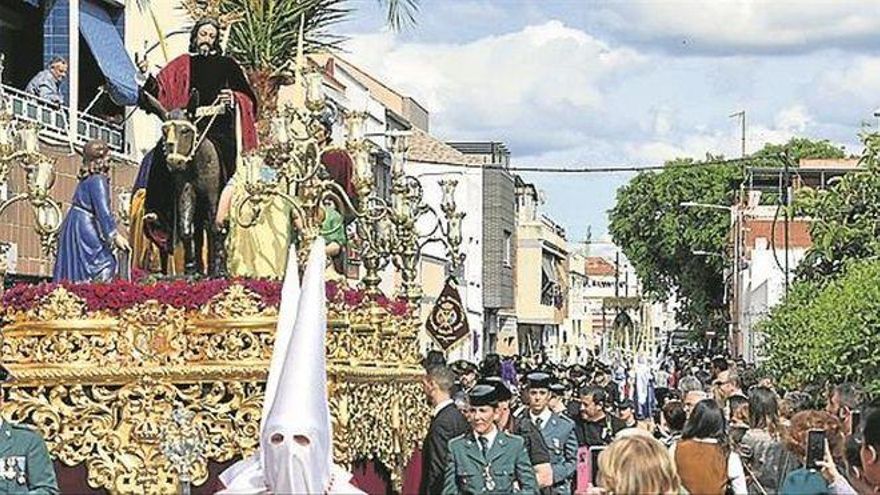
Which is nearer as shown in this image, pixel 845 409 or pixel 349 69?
pixel 845 409

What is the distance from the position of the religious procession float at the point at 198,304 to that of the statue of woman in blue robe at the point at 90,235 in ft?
0.05

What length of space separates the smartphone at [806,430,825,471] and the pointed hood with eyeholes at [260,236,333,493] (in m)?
2.42

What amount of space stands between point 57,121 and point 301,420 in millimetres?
16554

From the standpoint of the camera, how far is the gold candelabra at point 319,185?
13906 millimetres

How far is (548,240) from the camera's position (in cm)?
9219

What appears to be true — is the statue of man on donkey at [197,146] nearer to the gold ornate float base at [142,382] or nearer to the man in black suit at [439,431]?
the gold ornate float base at [142,382]

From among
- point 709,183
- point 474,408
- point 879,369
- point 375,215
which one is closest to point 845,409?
point 474,408

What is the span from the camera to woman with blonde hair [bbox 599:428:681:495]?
25.4ft

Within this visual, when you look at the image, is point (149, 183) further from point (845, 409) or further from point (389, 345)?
point (845, 409)

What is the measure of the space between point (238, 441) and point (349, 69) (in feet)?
145

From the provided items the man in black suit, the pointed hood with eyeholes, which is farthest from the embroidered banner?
the pointed hood with eyeholes

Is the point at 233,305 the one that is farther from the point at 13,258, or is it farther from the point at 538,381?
the point at 13,258

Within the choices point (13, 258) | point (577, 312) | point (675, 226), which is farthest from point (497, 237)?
point (577, 312)

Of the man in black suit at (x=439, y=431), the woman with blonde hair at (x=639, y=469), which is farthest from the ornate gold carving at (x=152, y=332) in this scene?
the woman with blonde hair at (x=639, y=469)
